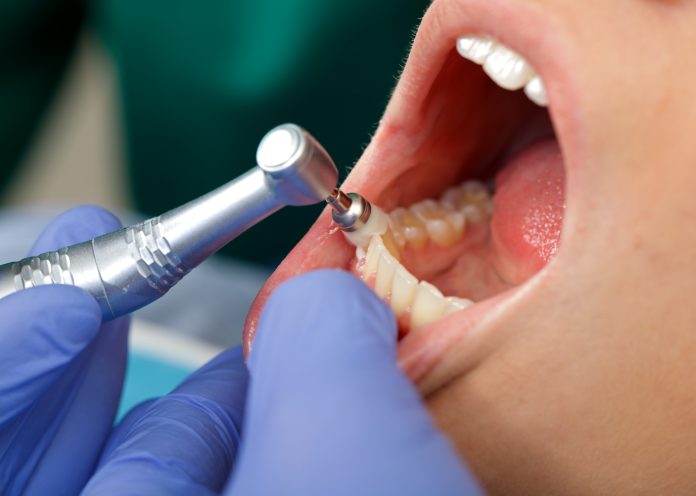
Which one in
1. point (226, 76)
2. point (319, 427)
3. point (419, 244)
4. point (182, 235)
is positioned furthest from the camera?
point (226, 76)

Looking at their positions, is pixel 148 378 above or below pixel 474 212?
above

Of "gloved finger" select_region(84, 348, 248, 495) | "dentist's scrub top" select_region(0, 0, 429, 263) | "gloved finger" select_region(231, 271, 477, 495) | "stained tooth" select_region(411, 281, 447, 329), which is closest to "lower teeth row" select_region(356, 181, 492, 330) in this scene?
"stained tooth" select_region(411, 281, 447, 329)

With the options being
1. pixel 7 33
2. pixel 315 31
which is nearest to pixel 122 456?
pixel 315 31

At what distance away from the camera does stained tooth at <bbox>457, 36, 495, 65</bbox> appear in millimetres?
678

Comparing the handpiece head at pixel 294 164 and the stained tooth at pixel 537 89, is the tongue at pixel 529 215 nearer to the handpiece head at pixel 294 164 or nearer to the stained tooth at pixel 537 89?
the stained tooth at pixel 537 89

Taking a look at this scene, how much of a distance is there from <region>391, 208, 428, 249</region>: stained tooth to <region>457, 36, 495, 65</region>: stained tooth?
0.20m

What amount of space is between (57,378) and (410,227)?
1.32 ft

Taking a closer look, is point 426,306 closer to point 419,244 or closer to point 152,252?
point 419,244

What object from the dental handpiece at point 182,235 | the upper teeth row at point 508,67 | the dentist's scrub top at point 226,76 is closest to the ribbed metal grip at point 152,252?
the dental handpiece at point 182,235

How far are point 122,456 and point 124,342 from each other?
0.21 meters

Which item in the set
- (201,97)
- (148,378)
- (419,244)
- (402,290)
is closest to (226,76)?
(201,97)

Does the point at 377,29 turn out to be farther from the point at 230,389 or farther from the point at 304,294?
the point at 304,294

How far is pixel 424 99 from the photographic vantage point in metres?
A: 0.77

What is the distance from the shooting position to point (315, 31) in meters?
1.48
